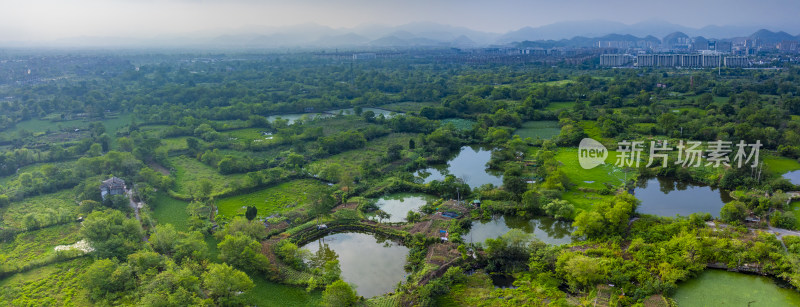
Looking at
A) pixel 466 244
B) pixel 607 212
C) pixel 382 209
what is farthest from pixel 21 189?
pixel 607 212

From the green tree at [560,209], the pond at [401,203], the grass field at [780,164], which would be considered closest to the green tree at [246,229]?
the pond at [401,203]

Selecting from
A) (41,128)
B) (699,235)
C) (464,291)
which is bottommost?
(464,291)

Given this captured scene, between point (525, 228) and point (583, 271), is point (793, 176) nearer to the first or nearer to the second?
point (525, 228)

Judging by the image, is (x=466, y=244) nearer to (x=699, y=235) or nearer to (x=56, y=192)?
(x=699, y=235)

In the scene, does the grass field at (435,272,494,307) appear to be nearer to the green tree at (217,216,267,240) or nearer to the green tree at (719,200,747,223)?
the green tree at (217,216,267,240)

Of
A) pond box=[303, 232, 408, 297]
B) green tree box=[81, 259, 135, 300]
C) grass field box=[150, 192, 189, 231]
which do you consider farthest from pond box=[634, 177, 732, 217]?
grass field box=[150, 192, 189, 231]

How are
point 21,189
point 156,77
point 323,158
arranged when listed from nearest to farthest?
point 21,189
point 323,158
point 156,77

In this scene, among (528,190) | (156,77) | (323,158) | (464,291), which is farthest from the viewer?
(156,77)

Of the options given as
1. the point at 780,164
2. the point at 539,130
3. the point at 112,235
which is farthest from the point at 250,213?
the point at 780,164
